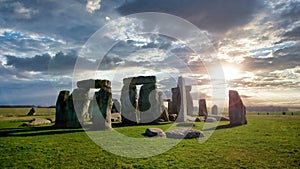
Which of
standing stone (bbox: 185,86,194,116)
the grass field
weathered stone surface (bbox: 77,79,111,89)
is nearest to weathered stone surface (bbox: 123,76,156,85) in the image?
weathered stone surface (bbox: 77,79,111,89)

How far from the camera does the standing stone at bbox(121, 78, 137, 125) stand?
846 inches

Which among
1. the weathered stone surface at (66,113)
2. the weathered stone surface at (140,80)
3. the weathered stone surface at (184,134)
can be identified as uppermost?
the weathered stone surface at (140,80)

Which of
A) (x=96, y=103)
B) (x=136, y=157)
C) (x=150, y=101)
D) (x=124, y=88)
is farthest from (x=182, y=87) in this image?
(x=136, y=157)

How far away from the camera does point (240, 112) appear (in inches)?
797

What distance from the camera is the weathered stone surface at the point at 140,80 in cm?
2316

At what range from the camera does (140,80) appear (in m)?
23.4

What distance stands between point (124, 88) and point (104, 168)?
16.1 metres

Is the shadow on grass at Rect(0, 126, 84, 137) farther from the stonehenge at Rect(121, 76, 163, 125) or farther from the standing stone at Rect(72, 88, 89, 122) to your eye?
the stonehenge at Rect(121, 76, 163, 125)

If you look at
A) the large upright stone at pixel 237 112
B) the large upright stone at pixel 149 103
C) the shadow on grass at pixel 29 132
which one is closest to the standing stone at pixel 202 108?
the large upright stone at pixel 149 103

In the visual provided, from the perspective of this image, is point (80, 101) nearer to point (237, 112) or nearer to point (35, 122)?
point (35, 122)

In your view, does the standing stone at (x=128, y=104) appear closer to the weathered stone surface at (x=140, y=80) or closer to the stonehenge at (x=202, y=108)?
the weathered stone surface at (x=140, y=80)

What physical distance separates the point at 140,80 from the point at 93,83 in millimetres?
5862

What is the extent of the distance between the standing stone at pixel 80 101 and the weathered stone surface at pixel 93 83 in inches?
17.4

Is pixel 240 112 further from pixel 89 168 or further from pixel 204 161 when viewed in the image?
pixel 89 168
